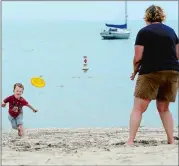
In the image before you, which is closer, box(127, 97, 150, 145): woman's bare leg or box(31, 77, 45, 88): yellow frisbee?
box(127, 97, 150, 145): woman's bare leg

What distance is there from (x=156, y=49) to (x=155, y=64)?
0.60ft

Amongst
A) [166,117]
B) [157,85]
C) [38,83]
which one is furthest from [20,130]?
[38,83]

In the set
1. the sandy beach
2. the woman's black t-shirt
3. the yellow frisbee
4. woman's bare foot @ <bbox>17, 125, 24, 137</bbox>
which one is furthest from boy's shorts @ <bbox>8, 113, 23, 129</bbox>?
the yellow frisbee

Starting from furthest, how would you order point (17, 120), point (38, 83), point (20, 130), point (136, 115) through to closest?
point (38, 83) < point (20, 130) < point (17, 120) < point (136, 115)

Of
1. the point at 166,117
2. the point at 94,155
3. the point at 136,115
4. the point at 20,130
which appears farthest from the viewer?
the point at 20,130

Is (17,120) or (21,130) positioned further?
(21,130)

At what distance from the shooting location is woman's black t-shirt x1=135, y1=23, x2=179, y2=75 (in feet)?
21.9

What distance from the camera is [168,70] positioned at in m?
6.68

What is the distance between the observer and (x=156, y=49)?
6.68m

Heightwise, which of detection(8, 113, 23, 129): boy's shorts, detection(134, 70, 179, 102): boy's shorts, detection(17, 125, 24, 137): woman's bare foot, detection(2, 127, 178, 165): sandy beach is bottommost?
detection(17, 125, 24, 137): woman's bare foot

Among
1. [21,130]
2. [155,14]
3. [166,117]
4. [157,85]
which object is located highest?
[155,14]

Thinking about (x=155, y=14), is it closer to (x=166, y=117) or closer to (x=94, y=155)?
(x=166, y=117)

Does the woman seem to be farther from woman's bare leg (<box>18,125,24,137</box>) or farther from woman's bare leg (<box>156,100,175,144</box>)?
woman's bare leg (<box>18,125,24,137</box>)

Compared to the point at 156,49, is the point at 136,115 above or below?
below
